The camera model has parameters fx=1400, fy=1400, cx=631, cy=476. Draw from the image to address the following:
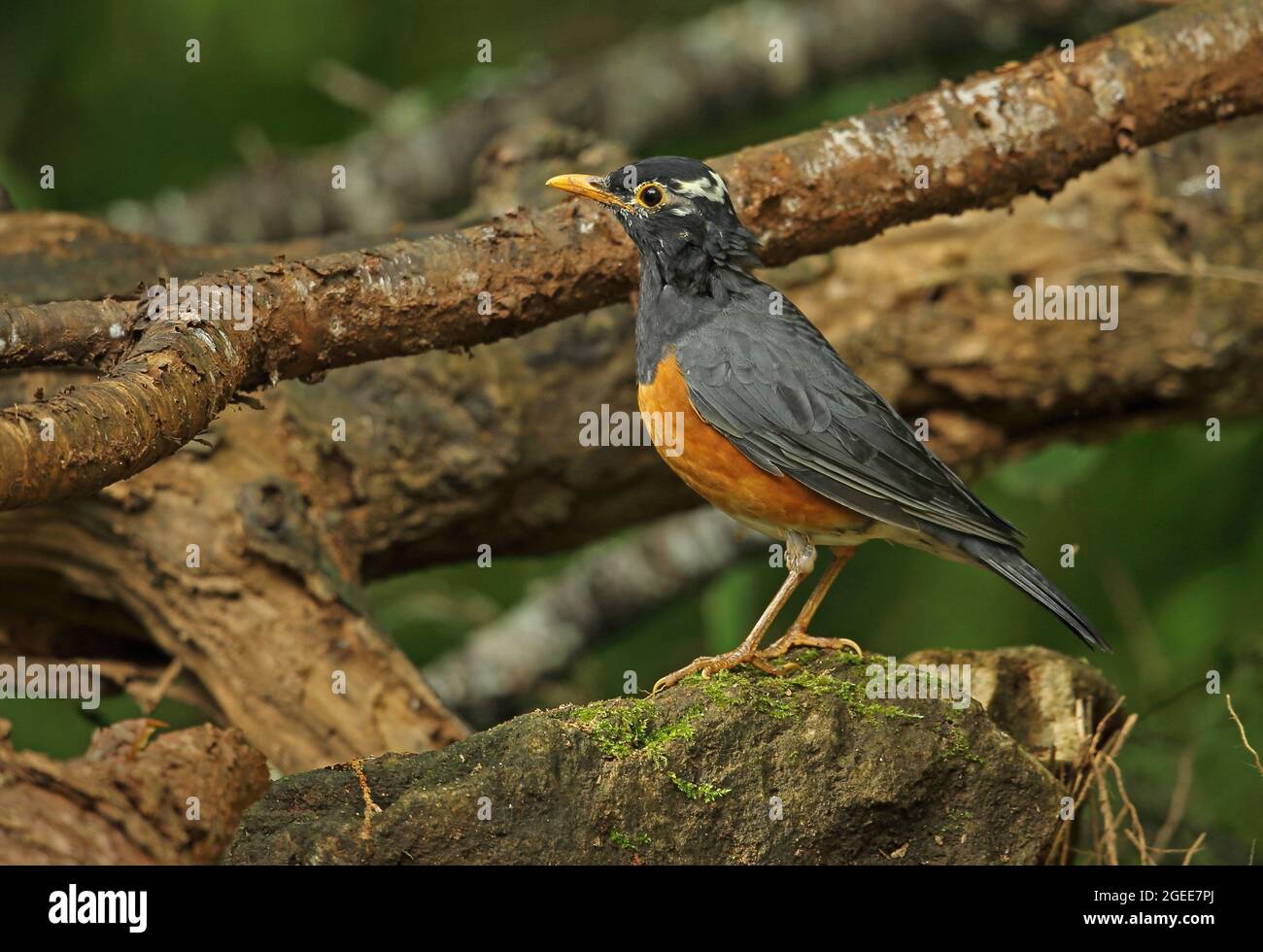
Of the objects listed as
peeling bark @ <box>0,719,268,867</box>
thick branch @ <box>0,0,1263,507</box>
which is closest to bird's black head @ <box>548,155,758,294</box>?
thick branch @ <box>0,0,1263,507</box>

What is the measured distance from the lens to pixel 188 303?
420cm

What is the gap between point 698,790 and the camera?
3828 millimetres

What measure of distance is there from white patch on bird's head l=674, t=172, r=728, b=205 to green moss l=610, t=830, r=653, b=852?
2.32 m

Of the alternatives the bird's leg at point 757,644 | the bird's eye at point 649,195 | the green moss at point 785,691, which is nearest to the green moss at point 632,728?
the green moss at point 785,691

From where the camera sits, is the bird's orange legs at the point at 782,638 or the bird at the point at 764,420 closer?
the bird's orange legs at the point at 782,638

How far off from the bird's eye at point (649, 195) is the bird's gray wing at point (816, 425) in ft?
1.58

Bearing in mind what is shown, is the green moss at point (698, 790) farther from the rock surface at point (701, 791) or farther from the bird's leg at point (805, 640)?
the bird's leg at point (805, 640)

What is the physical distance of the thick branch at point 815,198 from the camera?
4.59 m

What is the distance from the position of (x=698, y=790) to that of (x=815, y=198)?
8.30 ft

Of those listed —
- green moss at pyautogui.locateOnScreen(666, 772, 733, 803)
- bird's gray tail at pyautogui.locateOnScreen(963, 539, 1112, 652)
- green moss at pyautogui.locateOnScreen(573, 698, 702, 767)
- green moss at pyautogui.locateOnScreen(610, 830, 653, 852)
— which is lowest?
green moss at pyautogui.locateOnScreen(610, 830, 653, 852)

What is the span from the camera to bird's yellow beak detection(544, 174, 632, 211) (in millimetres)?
5066

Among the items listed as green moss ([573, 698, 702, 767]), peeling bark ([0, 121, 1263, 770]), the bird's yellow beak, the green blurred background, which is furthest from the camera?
the green blurred background

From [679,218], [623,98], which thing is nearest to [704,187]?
[679,218]

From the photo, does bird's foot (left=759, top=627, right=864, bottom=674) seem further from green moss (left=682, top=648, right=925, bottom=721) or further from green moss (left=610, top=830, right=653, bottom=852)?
green moss (left=610, top=830, right=653, bottom=852)
